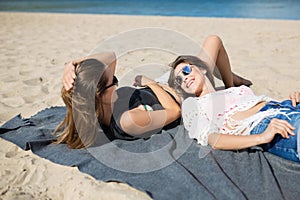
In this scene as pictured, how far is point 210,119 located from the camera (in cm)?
216

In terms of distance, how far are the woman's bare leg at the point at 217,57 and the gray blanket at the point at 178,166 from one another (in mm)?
779

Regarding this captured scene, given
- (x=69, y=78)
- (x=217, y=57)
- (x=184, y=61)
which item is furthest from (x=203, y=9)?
(x=69, y=78)

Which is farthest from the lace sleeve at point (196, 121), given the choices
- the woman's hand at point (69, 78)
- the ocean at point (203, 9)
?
the ocean at point (203, 9)

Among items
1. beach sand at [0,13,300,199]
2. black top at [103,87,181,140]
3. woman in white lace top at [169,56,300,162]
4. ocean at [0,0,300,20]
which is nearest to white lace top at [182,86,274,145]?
woman in white lace top at [169,56,300,162]

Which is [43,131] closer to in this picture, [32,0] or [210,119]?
[210,119]

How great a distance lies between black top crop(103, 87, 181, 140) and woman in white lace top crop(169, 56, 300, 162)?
0.65 feet

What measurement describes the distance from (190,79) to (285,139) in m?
0.80

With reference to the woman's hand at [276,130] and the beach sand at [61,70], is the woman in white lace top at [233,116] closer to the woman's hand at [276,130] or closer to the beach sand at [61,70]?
the woman's hand at [276,130]

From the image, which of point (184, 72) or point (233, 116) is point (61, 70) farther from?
point (233, 116)

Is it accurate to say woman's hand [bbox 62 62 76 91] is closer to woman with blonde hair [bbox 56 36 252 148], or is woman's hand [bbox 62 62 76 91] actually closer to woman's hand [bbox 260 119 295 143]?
woman with blonde hair [bbox 56 36 252 148]

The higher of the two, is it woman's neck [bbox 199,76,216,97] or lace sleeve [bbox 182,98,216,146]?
woman's neck [bbox 199,76,216,97]

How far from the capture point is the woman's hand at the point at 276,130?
1797mm

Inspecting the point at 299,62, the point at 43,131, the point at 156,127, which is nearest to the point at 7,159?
the point at 43,131

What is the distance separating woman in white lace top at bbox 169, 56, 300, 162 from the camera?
1855 millimetres
